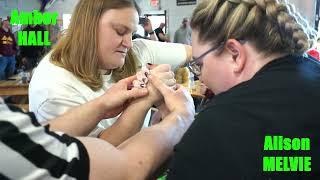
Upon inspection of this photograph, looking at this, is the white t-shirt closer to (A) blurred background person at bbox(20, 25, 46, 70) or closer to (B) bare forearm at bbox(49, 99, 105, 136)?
(B) bare forearm at bbox(49, 99, 105, 136)

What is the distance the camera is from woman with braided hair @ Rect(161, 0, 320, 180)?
0.87 meters

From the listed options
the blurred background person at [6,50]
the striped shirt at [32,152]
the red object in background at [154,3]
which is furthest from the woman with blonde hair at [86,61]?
the red object in background at [154,3]

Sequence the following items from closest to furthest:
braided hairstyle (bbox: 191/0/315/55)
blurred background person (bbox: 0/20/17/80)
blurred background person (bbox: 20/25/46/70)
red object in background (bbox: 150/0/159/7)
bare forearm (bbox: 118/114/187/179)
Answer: bare forearm (bbox: 118/114/187/179) → braided hairstyle (bbox: 191/0/315/55) → blurred background person (bbox: 0/20/17/80) → blurred background person (bbox: 20/25/46/70) → red object in background (bbox: 150/0/159/7)

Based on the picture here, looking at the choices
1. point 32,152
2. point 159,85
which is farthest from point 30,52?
point 32,152

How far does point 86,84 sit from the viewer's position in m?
1.50

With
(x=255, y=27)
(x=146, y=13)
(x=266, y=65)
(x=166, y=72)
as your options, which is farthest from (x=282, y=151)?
(x=146, y=13)

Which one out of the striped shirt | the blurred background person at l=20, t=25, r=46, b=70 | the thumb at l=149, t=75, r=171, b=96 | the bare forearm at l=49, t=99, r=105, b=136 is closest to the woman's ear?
the thumb at l=149, t=75, r=171, b=96

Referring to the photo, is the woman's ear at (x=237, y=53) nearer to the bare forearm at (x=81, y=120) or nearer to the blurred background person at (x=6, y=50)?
the bare forearm at (x=81, y=120)

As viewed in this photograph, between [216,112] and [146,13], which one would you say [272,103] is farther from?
[146,13]

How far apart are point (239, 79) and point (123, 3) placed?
65 cm

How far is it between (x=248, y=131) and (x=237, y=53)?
0.95 feet

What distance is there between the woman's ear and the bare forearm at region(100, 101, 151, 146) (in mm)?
368

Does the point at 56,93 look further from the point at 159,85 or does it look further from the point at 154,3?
the point at 154,3

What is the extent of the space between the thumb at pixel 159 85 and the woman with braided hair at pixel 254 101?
0.93 ft
